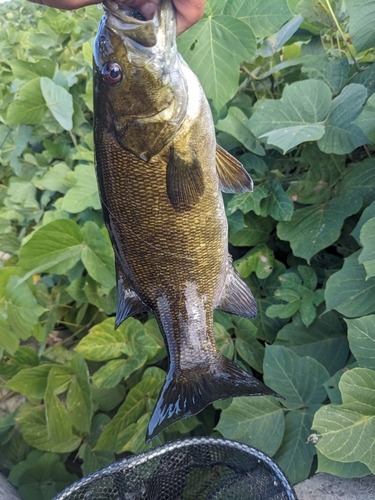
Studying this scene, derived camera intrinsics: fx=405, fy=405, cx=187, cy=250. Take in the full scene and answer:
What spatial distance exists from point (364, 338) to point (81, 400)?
1049 millimetres

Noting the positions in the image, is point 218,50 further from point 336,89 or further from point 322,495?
point 322,495

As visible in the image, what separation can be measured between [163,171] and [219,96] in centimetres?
45

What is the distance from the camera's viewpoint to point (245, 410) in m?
1.36

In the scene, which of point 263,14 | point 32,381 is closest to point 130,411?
point 32,381

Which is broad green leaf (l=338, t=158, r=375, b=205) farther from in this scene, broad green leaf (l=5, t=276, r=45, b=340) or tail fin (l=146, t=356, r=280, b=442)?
broad green leaf (l=5, t=276, r=45, b=340)

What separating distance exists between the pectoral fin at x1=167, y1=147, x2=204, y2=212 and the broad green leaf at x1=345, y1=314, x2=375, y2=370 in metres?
0.59

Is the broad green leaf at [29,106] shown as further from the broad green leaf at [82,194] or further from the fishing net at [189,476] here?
the fishing net at [189,476]

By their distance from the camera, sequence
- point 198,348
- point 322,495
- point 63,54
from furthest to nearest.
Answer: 1. point 63,54
2. point 322,495
3. point 198,348

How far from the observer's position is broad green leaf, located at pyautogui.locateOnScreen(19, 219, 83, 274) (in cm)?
151

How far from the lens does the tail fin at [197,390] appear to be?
91 centimetres

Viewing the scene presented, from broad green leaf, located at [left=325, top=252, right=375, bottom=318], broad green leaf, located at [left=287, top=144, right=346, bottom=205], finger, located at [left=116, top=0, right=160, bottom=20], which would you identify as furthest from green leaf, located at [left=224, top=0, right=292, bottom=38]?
broad green leaf, located at [left=325, top=252, right=375, bottom=318]

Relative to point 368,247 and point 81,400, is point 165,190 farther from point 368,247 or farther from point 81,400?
point 81,400

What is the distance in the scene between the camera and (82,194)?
6.23 ft

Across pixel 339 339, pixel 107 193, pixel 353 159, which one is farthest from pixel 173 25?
pixel 339 339
